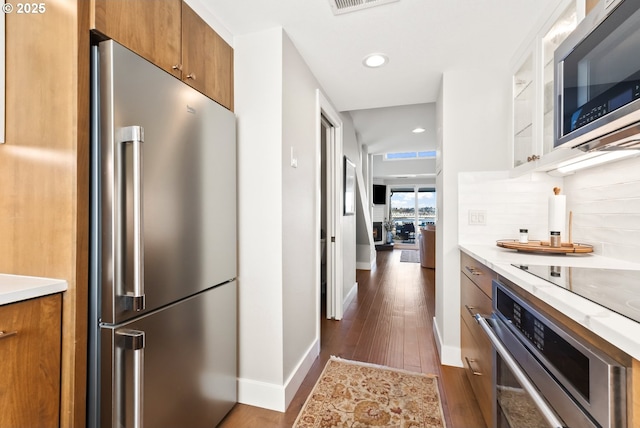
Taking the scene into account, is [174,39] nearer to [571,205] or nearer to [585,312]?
[585,312]

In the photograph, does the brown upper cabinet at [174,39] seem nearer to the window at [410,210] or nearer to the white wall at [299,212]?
the white wall at [299,212]

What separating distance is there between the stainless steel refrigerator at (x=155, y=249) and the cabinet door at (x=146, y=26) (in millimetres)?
94

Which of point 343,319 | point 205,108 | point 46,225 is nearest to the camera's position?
point 46,225

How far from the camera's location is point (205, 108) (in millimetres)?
1471

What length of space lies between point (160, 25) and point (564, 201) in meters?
2.41

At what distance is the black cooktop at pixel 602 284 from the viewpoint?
2.36ft

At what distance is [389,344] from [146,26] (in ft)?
8.97

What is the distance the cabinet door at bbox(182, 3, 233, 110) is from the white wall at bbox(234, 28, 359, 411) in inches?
3.1

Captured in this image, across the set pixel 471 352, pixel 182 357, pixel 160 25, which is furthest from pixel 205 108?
pixel 471 352

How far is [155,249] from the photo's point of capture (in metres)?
1.16

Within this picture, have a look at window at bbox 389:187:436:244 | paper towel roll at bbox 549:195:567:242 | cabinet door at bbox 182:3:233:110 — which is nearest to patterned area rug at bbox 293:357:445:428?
paper towel roll at bbox 549:195:567:242

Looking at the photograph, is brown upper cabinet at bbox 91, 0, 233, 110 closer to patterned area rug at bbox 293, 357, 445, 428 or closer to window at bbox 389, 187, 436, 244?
patterned area rug at bbox 293, 357, 445, 428

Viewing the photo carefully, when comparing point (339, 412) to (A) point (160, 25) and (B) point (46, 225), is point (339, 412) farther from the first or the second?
(A) point (160, 25)

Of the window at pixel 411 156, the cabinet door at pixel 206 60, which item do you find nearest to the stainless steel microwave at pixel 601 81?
the cabinet door at pixel 206 60
